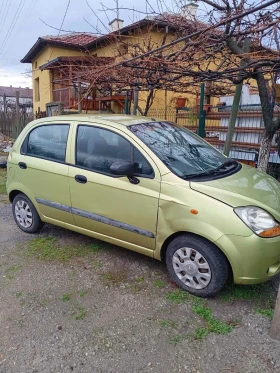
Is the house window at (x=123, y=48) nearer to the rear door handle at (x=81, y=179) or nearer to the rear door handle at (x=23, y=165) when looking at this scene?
the rear door handle at (x=23, y=165)

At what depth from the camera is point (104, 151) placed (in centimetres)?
327

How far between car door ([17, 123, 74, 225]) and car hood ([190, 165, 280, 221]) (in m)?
1.63

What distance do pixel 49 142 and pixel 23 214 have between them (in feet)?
3.77

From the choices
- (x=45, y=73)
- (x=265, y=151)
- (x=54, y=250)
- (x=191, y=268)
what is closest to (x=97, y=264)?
(x=54, y=250)

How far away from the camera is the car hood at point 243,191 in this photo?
256cm

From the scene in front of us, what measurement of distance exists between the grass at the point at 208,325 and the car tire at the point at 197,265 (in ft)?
0.53

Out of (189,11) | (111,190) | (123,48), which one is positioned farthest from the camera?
(123,48)

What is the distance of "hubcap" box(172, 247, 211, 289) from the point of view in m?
2.67

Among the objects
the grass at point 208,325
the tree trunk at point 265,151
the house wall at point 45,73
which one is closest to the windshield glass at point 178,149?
the grass at point 208,325

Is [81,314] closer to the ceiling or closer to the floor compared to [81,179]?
closer to the floor

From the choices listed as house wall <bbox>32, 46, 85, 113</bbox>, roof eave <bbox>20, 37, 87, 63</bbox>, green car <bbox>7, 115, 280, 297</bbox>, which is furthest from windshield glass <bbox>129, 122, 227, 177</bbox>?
house wall <bbox>32, 46, 85, 113</bbox>

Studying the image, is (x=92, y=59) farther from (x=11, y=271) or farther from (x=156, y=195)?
(x=11, y=271)

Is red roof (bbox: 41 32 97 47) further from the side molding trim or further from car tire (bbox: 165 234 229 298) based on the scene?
car tire (bbox: 165 234 229 298)

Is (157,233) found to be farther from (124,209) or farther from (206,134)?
(206,134)
